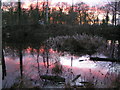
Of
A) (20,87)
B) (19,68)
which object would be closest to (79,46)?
(19,68)

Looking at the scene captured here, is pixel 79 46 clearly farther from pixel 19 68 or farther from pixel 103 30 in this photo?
pixel 103 30

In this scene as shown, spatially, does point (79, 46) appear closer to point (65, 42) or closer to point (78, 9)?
point (65, 42)

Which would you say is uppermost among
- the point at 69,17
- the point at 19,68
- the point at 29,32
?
the point at 69,17

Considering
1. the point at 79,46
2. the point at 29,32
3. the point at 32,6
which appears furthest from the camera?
the point at 32,6

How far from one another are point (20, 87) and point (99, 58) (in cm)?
547

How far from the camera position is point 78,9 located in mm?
38219

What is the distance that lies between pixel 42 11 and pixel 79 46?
24.8 metres

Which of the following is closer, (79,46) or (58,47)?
(79,46)

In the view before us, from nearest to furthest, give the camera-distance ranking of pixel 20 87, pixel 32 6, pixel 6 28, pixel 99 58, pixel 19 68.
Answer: pixel 20 87
pixel 19 68
pixel 99 58
pixel 6 28
pixel 32 6

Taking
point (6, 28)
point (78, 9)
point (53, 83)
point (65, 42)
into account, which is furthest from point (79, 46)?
point (78, 9)

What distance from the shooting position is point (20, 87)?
413cm

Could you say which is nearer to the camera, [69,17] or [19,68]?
[19,68]

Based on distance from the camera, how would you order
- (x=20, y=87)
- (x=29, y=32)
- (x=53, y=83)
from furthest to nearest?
(x=29, y=32) → (x=53, y=83) → (x=20, y=87)

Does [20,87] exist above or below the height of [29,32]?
below
